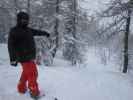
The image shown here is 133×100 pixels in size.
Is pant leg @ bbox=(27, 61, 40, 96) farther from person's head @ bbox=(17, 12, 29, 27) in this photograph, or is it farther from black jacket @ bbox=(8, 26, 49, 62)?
person's head @ bbox=(17, 12, 29, 27)

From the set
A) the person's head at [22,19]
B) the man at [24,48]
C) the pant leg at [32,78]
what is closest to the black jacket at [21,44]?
the man at [24,48]

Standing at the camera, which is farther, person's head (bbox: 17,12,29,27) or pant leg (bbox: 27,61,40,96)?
pant leg (bbox: 27,61,40,96)

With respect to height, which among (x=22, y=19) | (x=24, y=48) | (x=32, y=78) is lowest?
(x=32, y=78)

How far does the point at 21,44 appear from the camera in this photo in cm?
600

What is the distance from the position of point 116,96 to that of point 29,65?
3565 mm

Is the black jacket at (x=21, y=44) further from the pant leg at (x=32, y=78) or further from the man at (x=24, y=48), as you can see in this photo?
the pant leg at (x=32, y=78)

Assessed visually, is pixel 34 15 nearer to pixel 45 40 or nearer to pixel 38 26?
pixel 38 26

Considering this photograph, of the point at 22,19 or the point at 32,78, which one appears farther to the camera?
the point at 32,78

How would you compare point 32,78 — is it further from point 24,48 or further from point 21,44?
point 21,44

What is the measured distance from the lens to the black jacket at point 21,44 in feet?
19.2

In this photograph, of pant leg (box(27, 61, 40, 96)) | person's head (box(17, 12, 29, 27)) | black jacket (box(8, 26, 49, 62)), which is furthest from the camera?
pant leg (box(27, 61, 40, 96))

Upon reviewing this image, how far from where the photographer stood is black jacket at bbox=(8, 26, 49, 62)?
230 inches

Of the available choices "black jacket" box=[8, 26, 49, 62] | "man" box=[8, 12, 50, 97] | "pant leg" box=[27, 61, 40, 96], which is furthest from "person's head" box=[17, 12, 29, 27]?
"pant leg" box=[27, 61, 40, 96]

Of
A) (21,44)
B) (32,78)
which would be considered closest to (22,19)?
(21,44)
